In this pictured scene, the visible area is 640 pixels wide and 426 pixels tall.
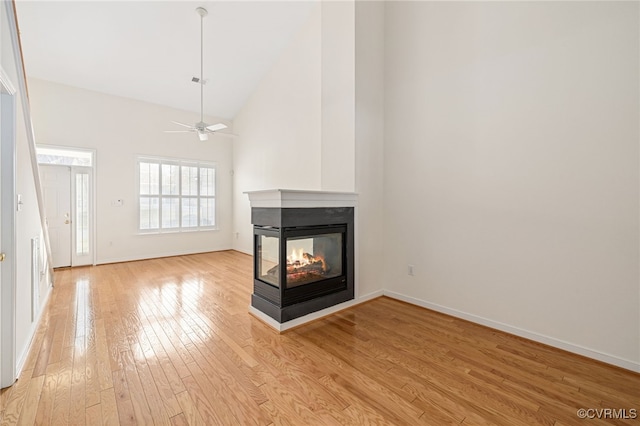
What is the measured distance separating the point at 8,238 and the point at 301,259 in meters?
2.19

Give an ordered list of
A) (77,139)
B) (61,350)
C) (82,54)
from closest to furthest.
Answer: (61,350)
(82,54)
(77,139)

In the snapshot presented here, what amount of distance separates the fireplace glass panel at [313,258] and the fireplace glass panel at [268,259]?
12cm

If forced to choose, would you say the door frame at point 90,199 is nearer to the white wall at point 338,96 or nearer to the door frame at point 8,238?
the door frame at point 8,238

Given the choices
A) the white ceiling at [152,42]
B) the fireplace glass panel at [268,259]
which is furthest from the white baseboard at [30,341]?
the white ceiling at [152,42]

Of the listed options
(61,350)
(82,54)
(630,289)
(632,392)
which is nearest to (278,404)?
(61,350)

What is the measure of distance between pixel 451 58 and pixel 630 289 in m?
2.59

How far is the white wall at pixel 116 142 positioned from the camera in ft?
16.5

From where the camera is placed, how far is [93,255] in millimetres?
5441

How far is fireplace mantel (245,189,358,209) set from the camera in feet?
8.61

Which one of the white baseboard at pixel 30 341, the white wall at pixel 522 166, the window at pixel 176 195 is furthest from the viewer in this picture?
the window at pixel 176 195

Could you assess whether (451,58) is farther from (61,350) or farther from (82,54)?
(82,54)

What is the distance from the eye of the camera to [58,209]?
5086mm

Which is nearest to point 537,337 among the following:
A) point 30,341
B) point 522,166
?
point 522,166

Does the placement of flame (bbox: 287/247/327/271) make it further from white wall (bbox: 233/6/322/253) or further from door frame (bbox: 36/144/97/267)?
door frame (bbox: 36/144/97/267)
